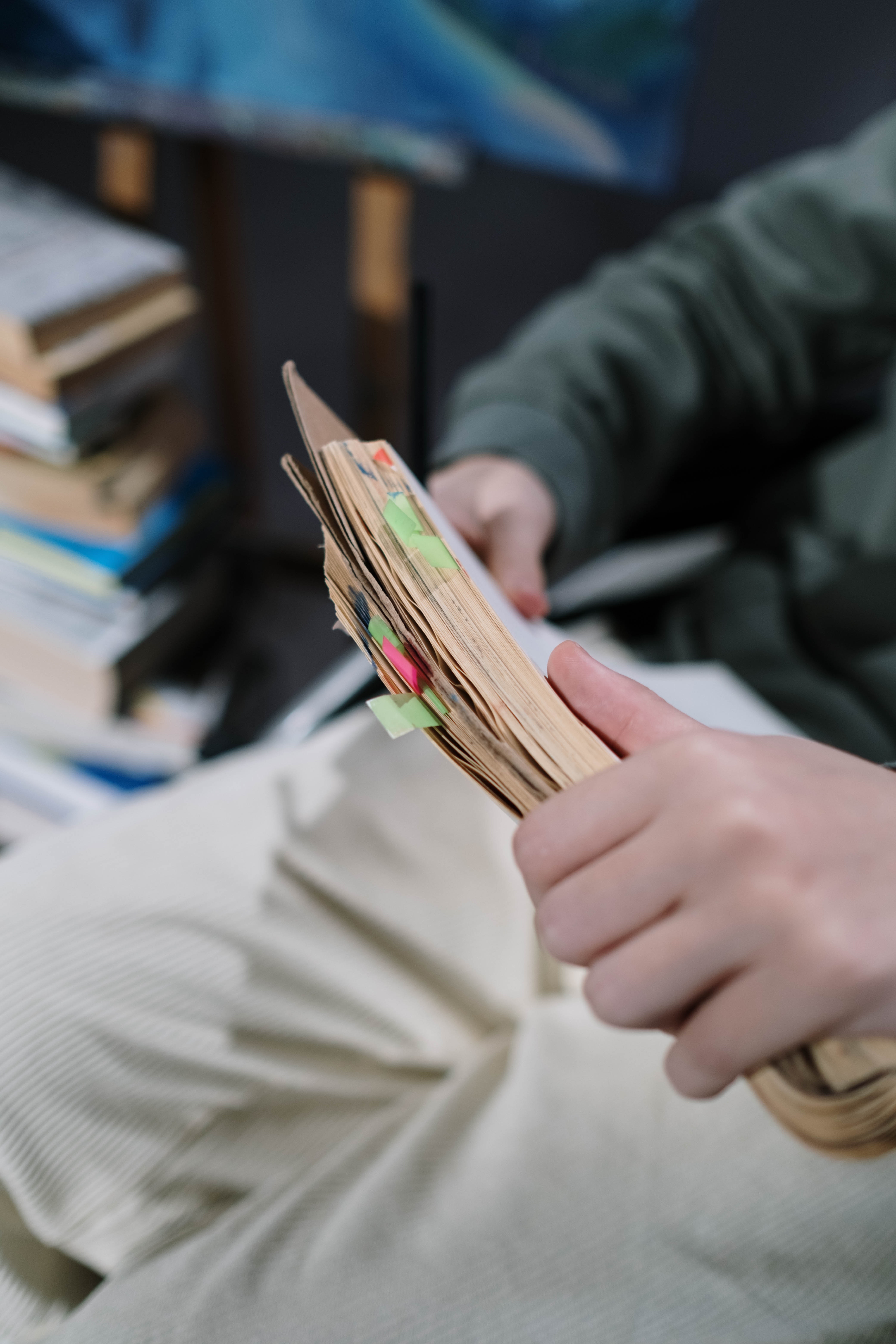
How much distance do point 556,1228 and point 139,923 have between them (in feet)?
0.85

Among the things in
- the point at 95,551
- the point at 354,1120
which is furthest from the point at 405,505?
the point at 95,551

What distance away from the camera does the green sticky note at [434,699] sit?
303mm

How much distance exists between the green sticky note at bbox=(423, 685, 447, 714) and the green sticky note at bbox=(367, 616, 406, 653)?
0.06 feet

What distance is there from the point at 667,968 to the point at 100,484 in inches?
31.2

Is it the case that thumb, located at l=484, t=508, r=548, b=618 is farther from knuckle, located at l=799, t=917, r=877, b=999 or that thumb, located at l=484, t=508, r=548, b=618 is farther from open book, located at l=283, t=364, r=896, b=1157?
knuckle, located at l=799, t=917, r=877, b=999

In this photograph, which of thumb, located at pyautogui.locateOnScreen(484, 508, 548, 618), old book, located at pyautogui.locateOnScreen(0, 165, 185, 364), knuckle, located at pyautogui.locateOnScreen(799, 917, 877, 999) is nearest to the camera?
knuckle, located at pyautogui.locateOnScreen(799, 917, 877, 999)

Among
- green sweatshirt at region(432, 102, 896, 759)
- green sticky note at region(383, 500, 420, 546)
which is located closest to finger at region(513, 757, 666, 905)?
green sticky note at region(383, 500, 420, 546)

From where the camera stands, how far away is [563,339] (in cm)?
73

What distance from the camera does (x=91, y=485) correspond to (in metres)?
0.88

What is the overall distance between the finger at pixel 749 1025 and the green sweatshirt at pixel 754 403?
39 centimetres

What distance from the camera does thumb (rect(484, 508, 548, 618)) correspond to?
500 mm

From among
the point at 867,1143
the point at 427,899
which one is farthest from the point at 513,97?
Result: the point at 867,1143

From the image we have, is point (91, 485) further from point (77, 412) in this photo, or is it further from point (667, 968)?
point (667, 968)

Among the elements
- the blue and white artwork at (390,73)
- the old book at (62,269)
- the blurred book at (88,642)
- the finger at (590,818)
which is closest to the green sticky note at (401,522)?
the finger at (590,818)
